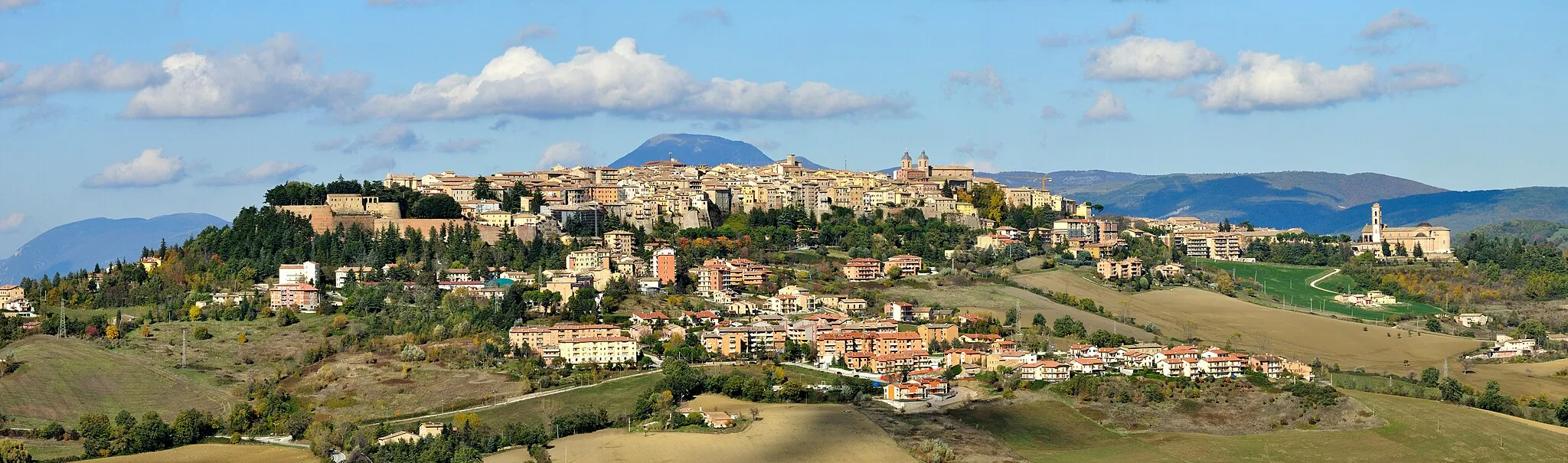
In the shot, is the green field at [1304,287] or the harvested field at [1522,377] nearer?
the harvested field at [1522,377]

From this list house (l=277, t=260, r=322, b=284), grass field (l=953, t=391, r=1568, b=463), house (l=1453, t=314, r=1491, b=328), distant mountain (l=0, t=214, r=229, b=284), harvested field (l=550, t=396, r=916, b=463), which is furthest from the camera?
distant mountain (l=0, t=214, r=229, b=284)

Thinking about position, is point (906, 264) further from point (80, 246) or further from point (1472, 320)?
point (80, 246)

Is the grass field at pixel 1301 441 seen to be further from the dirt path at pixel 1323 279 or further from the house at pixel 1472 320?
the dirt path at pixel 1323 279

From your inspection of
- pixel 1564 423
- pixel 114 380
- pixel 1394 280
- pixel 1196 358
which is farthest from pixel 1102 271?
pixel 114 380

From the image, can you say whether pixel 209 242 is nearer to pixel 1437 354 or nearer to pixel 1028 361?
pixel 1028 361

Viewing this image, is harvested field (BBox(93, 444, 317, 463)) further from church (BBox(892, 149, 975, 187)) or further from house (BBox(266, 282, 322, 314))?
church (BBox(892, 149, 975, 187))

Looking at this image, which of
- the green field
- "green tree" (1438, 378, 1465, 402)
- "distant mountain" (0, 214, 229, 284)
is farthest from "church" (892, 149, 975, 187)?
"distant mountain" (0, 214, 229, 284)

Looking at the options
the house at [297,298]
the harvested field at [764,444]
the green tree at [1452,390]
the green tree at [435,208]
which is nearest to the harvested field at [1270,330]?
the green tree at [1452,390]
